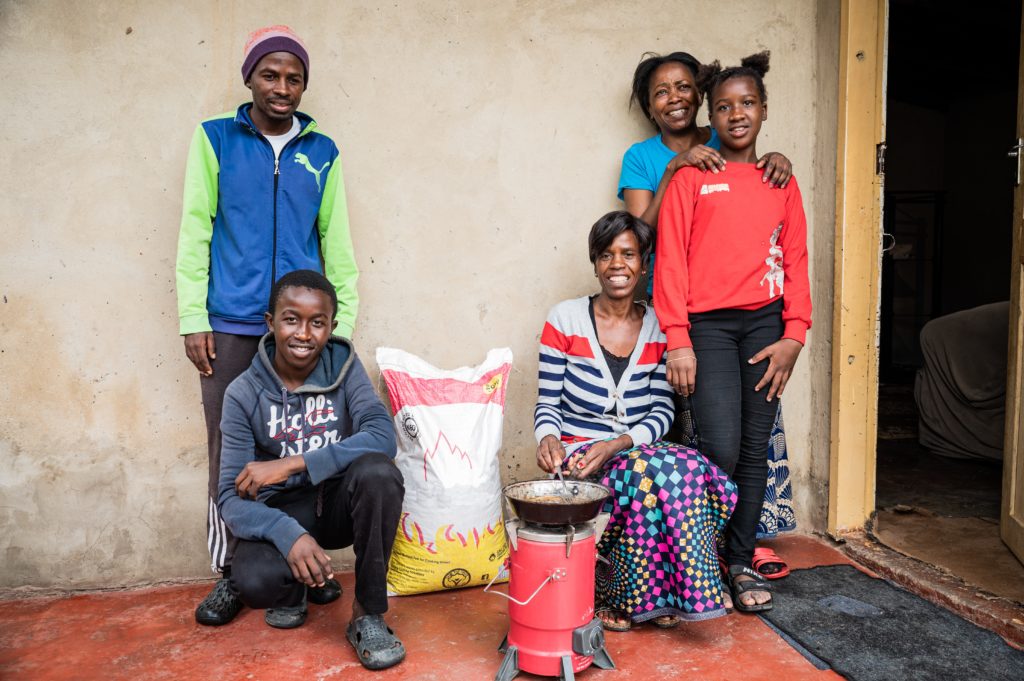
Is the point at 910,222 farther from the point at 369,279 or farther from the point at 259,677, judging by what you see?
the point at 259,677

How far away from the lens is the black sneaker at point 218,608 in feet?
7.92

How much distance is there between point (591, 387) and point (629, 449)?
25cm

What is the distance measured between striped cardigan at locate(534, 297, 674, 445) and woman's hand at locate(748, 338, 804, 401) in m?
0.32

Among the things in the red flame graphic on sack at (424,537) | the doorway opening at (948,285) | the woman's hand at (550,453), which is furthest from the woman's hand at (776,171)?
the red flame graphic on sack at (424,537)

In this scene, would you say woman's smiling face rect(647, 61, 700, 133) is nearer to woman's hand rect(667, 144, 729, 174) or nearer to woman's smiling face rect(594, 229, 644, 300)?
woman's hand rect(667, 144, 729, 174)

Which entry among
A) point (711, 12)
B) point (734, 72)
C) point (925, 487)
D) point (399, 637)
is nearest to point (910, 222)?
point (925, 487)

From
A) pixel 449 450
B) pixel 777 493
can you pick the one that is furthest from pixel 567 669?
pixel 777 493

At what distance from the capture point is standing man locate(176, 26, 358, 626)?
2.40m

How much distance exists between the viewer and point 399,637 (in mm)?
2326

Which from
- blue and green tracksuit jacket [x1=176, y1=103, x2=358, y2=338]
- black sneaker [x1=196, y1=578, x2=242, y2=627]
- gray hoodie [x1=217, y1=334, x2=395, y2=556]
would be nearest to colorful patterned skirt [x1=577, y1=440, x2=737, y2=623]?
gray hoodie [x1=217, y1=334, x2=395, y2=556]

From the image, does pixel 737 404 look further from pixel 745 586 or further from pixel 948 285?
pixel 948 285

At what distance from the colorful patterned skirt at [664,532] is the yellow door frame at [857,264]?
1.03 m

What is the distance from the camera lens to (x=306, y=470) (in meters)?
2.21

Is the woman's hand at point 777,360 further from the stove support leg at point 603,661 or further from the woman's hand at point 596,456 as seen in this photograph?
the stove support leg at point 603,661
